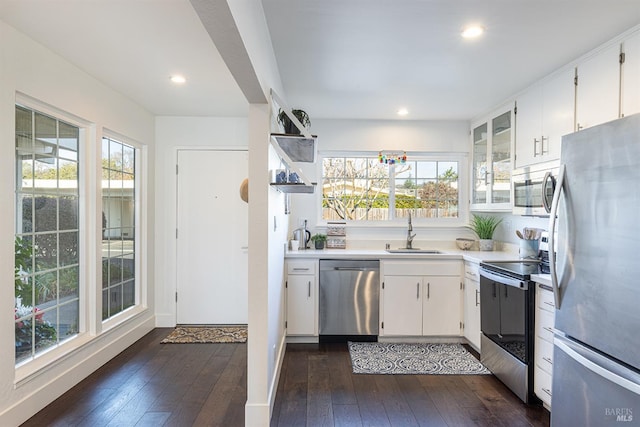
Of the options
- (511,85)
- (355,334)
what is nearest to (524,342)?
(355,334)

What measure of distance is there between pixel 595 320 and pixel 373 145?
3.00 metres

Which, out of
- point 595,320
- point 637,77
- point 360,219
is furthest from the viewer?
point 360,219

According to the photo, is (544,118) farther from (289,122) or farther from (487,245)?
(289,122)

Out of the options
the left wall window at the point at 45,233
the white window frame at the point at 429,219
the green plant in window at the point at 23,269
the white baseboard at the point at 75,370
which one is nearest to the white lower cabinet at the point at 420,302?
the white window frame at the point at 429,219

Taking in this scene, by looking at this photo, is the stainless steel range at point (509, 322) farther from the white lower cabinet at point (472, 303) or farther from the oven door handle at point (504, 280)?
the white lower cabinet at point (472, 303)

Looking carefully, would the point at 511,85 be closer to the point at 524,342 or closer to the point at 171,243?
the point at 524,342

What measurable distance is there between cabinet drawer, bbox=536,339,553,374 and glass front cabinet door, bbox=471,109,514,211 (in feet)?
4.52

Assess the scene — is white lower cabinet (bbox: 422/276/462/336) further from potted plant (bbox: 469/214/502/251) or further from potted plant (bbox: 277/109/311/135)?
potted plant (bbox: 277/109/311/135)

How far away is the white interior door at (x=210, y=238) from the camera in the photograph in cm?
402

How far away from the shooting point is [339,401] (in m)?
2.46

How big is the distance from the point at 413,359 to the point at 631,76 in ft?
8.44

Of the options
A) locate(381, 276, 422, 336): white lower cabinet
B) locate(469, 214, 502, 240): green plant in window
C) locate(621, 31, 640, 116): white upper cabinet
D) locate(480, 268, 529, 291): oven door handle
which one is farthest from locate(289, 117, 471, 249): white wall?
locate(621, 31, 640, 116): white upper cabinet

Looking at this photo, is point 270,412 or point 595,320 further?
point 270,412

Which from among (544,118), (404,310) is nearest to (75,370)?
(404,310)
